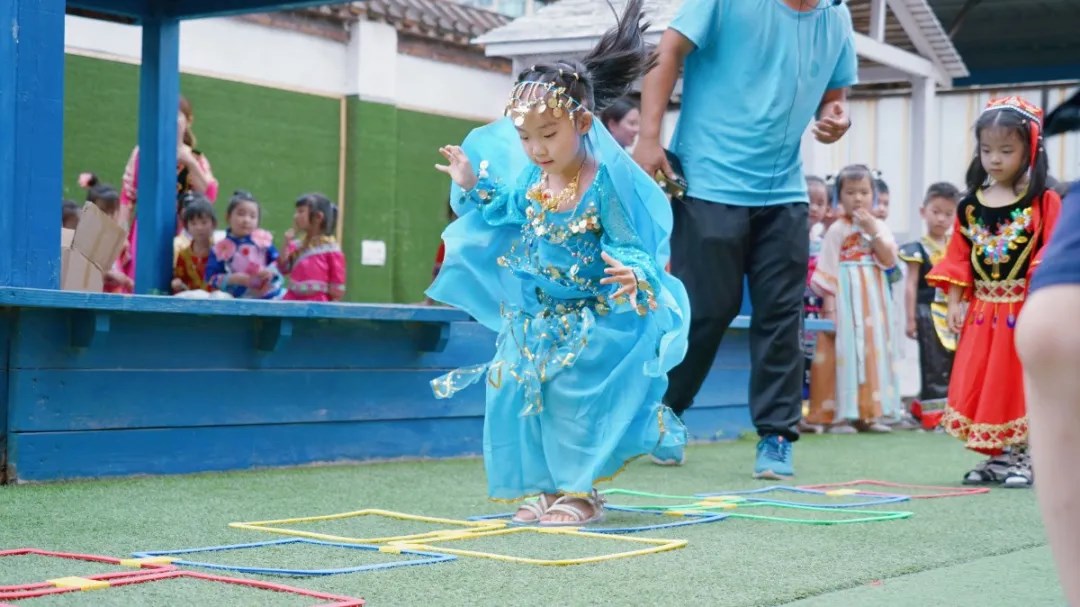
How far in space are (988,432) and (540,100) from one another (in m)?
2.21

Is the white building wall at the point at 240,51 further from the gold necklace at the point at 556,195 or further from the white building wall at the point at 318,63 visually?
the gold necklace at the point at 556,195

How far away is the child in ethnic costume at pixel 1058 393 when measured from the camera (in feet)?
5.14

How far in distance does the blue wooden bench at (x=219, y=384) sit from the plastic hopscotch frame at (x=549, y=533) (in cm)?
168

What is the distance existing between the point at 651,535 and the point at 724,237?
1.72 m

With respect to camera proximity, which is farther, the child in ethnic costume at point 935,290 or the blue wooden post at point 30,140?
the child in ethnic costume at point 935,290

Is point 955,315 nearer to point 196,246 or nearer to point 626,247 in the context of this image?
point 626,247

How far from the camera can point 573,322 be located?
384cm

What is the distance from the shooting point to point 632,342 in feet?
12.6

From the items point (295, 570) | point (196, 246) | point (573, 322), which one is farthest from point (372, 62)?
point (295, 570)

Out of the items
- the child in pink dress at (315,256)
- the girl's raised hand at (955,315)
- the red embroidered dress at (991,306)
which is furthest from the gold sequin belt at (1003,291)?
the child in pink dress at (315,256)

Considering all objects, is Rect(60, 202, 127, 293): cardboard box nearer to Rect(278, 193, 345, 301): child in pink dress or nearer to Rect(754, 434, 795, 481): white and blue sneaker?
Rect(278, 193, 345, 301): child in pink dress

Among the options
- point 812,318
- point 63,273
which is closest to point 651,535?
point 63,273

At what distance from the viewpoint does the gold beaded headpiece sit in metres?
3.77

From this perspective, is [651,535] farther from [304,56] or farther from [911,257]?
[304,56]
